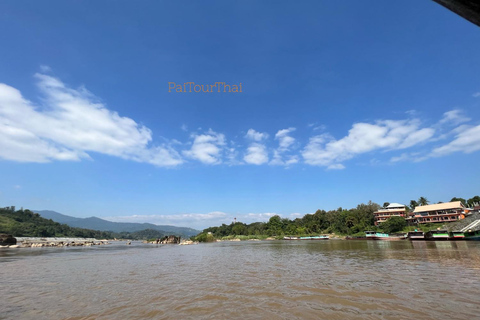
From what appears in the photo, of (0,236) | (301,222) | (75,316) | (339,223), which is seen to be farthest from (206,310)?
(301,222)

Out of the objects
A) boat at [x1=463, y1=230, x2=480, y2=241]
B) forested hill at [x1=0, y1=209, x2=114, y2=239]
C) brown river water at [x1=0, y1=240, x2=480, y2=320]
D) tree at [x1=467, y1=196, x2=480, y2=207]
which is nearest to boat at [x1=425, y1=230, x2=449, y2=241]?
boat at [x1=463, y1=230, x2=480, y2=241]

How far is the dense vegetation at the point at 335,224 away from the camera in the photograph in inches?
3129

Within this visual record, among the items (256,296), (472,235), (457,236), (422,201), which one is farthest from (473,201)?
(256,296)

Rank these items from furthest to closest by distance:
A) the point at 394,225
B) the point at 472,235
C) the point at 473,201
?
the point at 473,201, the point at 394,225, the point at 472,235

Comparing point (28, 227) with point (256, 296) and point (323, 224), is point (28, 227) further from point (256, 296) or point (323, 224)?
point (256, 296)

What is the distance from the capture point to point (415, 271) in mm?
13875

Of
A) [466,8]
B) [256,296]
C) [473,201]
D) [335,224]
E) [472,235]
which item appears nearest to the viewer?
[466,8]

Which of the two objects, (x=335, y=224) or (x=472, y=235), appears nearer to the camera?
(x=472, y=235)

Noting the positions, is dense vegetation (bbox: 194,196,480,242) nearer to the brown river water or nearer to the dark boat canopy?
the brown river water

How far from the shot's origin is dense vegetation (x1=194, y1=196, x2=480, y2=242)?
7947 cm

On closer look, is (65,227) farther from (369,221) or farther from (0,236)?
(369,221)

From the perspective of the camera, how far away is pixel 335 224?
10050 centimetres

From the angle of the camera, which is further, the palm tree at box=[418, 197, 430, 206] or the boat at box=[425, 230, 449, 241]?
the palm tree at box=[418, 197, 430, 206]

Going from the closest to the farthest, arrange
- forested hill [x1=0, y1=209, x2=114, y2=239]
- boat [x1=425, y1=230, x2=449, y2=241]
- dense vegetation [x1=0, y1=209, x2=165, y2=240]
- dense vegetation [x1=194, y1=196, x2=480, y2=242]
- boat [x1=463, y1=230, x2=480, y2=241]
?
boat [x1=463, y1=230, x2=480, y2=241]
boat [x1=425, y1=230, x2=449, y2=241]
dense vegetation [x1=194, y1=196, x2=480, y2=242]
forested hill [x1=0, y1=209, x2=114, y2=239]
dense vegetation [x1=0, y1=209, x2=165, y2=240]
